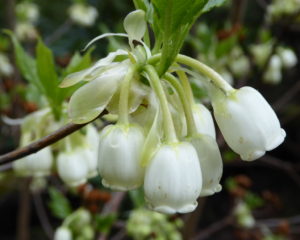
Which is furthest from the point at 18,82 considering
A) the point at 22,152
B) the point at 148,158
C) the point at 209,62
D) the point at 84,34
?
the point at 84,34

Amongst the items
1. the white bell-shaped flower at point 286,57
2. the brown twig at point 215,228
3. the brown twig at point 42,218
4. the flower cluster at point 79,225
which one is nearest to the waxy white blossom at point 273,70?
the white bell-shaped flower at point 286,57

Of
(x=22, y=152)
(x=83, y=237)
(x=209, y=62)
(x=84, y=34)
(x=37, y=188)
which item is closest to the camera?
(x=22, y=152)

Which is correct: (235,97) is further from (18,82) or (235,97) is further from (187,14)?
(18,82)

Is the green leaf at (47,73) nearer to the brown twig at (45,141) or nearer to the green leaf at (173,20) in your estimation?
the brown twig at (45,141)

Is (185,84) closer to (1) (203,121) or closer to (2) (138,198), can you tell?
(1) (203,121)

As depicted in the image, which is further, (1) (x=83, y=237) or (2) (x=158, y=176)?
(1) (x=83, y=237)

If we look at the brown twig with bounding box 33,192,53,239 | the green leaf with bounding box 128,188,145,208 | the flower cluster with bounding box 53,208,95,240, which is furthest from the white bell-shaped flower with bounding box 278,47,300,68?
the brown twig with bounding box 33,192,53,239
